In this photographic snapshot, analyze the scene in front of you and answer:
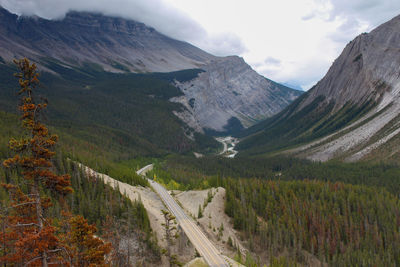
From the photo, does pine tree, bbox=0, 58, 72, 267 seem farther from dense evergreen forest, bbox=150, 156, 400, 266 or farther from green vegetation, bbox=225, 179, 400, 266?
green vegetation, bbox=225, 179, 400, 266

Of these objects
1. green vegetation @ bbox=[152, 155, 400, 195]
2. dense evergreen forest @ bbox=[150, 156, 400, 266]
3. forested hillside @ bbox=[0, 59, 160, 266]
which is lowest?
dense evergreen forest @ bbox=[150, 156, 400, 266]

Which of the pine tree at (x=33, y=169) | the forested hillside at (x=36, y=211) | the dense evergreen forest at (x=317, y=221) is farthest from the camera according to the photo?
the dense evergreen forest at (x=317, y=221)

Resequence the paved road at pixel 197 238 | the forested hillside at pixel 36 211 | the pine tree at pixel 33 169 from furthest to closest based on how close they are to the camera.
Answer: the paved road at pixel 197 238 < the forested hillside at pixel 36 211 < the pine tree at pixel 33 169

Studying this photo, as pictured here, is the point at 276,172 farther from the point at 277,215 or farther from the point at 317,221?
the point at 277,215

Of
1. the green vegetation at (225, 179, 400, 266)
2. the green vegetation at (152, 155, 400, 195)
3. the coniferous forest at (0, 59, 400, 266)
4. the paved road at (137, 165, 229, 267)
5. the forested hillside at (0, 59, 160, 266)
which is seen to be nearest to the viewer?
the forested hillside at (0, 59, 160, 266)

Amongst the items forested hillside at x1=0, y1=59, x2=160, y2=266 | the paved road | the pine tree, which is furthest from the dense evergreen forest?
the pine tree

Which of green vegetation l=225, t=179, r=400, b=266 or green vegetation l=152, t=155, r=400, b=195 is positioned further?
green vegetation l=152, t=155, r=400, b=195

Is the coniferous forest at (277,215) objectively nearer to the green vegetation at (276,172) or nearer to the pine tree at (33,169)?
the green vegetation at (276,172)

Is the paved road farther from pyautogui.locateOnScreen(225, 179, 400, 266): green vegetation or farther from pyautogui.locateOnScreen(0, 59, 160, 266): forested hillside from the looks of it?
pyautogui.locateOnScreen(225, 179, 400, 266): green vegetation

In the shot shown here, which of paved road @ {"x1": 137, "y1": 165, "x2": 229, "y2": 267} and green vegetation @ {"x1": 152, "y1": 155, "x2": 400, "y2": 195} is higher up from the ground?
green vegetation @ {"x1": 152, "y1": 155, "x2": 400, "y2": 195}

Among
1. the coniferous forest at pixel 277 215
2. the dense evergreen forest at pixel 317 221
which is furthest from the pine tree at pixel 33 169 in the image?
the dense evergreen forest at pixel 317 221

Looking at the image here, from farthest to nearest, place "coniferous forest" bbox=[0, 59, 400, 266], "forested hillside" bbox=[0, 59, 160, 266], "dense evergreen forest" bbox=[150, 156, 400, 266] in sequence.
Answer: "dense evergreen forest" bbox=[150, 156, 400, 266]
"coniferous forest" bbox=[0, 59, 400, 266]
"forested hillside" bbox=[0, 59, 160, 266]
